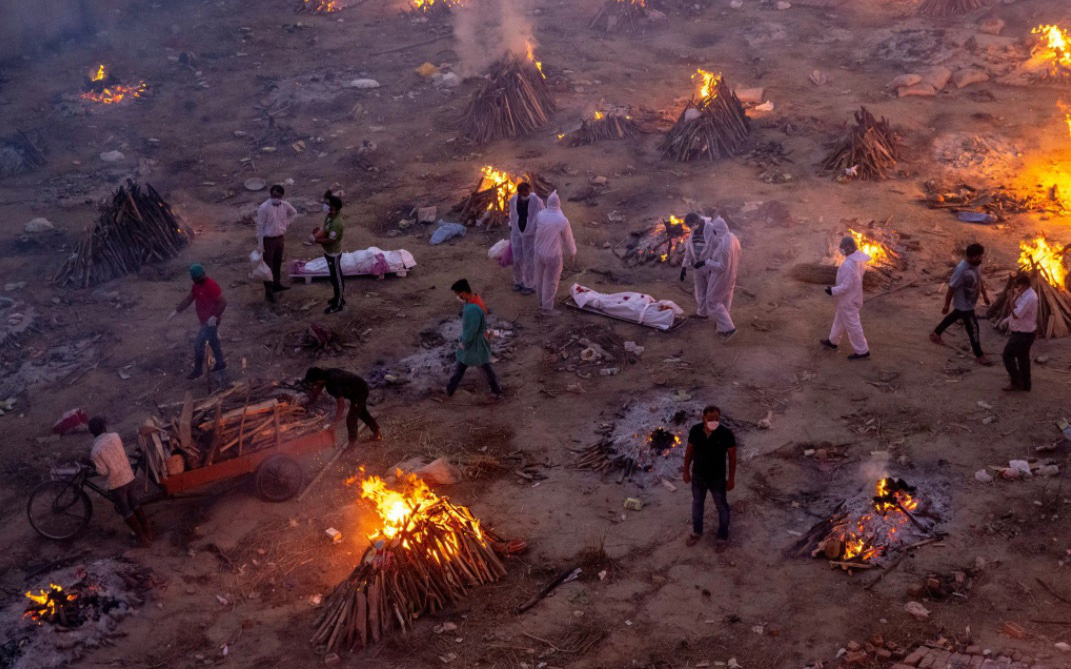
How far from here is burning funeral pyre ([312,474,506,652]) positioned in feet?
24.4

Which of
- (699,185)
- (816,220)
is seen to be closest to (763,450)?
(816,220)

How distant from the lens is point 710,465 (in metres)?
7.96

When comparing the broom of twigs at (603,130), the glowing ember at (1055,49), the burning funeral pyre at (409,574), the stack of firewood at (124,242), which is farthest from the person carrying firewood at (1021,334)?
the glowing ember at (1055,49)

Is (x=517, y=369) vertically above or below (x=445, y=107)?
below

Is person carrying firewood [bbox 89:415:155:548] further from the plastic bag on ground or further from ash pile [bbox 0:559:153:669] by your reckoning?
the plastic bag on ground

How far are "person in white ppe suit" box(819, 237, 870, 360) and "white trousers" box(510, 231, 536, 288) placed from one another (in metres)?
4.79

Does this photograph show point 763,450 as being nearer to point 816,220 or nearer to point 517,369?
point 517,369

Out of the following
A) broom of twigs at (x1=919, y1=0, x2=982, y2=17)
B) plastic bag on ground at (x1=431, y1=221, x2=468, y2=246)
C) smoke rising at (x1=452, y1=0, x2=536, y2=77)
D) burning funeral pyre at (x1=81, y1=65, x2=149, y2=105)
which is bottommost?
plastic bag on ground at (x1=431, y1=221, x2=468, y2=246)

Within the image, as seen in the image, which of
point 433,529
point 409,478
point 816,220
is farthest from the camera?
point 816,220

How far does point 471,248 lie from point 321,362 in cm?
458

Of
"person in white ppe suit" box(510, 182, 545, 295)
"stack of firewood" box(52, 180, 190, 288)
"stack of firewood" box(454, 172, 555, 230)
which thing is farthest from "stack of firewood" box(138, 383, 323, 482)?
"stack of firewood" box(454, 172, 555, 230)

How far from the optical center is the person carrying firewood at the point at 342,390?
948cm

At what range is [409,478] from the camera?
9.57 meters

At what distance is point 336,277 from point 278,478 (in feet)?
16.3
